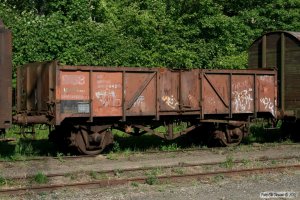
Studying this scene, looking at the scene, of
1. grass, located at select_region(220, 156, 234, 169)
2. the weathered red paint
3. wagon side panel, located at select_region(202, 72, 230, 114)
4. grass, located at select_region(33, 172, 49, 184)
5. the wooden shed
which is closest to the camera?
grass, located at select_region(33, 172, 49, 184)

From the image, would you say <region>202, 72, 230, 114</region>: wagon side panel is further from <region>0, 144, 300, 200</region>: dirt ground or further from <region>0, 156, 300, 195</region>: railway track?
<region>0, 156, 300, 195</region>: railway track

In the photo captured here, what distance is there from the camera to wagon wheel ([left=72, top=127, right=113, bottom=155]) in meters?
13.0

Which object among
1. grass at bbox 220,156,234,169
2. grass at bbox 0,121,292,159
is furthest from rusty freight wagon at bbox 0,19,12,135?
grass at bbox 220,156,234,169

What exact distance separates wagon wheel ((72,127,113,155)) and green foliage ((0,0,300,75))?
819 cm

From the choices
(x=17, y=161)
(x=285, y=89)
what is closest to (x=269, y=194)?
(x=17, y=161)

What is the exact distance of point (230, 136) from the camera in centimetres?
1548

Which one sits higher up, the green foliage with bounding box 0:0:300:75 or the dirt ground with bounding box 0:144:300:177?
the green foliage with bounding box 0:0:300:75

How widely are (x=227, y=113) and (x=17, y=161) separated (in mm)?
6719

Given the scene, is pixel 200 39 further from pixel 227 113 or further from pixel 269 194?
pixel 269 194

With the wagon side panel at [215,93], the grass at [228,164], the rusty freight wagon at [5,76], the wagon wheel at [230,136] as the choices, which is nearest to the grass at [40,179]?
the rusty freight wagon at [5,76]

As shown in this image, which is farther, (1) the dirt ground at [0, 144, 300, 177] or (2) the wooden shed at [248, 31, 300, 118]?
(2) the wooden shed at [248, 31, 300, 118]

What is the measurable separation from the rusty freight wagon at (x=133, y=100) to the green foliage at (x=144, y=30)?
7006 millimetres

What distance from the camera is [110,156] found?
1288 centimetres

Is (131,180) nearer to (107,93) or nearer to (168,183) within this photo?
(168,183)
